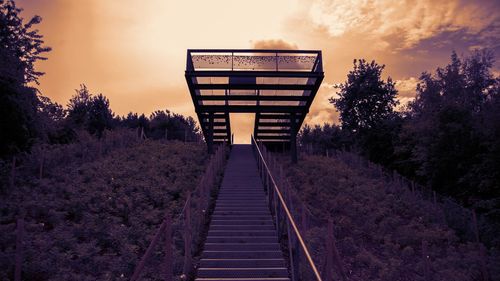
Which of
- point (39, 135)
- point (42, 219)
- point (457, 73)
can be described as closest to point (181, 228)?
point (42, 219)

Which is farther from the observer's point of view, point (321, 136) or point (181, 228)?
point (321, 136)

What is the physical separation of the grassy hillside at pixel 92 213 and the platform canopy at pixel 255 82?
370 cm

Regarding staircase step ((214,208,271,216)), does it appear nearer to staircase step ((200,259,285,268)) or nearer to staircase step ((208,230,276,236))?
staircase step ((208,230,276,236))

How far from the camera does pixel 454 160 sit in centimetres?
2331

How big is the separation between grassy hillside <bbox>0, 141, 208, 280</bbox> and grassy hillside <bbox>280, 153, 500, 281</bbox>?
4.79m

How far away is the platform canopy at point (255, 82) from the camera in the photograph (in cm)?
1741

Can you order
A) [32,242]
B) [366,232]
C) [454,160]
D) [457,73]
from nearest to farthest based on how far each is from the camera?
1. [32,242]
2. [366,232]
3. [454,160]
4. [457,73]

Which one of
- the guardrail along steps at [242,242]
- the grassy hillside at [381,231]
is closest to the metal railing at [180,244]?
the guardrail along steps at [242,242]

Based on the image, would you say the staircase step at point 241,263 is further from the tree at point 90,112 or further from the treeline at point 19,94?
the tree at point 90,112

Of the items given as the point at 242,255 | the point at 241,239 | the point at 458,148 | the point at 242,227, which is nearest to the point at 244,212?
the point at 242,227

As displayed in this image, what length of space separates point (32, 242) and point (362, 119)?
121 ft

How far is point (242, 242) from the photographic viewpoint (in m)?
9.41

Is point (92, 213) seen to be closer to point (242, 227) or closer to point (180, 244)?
point (180, 244)

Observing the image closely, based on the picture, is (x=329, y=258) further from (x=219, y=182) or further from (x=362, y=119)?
(x=362, y=119)
